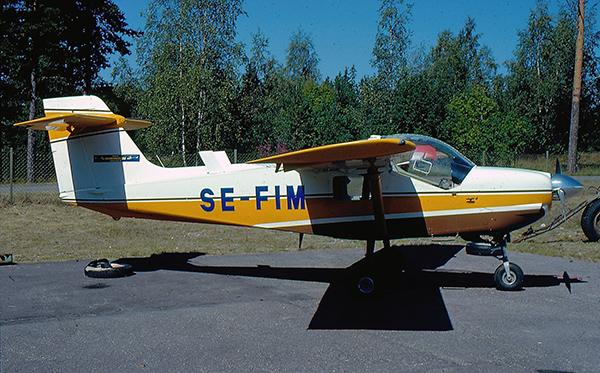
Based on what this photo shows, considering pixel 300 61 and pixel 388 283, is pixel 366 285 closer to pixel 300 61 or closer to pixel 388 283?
pixel 388 283

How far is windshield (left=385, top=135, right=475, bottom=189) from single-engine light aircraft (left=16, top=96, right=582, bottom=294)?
0.01 metres

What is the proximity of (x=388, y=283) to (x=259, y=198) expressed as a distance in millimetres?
2303

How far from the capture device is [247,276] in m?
7.89

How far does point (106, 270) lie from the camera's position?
7.68 meters

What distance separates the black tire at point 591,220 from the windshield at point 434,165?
472cm

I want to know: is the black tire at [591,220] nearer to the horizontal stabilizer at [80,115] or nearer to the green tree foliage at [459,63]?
the horizontal stabilizer at [80,115]

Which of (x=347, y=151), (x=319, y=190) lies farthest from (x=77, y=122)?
(x=347, y=151)

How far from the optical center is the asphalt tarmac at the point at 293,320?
448 centimetres

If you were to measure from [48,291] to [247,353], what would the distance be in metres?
3.71

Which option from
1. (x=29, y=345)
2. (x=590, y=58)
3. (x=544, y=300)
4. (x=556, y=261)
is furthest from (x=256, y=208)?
(x=590, y=58)

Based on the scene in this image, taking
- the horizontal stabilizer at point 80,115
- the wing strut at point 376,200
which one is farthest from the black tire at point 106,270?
the wing strut at point 376,200

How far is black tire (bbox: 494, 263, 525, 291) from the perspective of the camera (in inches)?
272

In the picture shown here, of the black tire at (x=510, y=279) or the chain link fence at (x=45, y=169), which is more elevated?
the chain link fence at (x=45, y=169)

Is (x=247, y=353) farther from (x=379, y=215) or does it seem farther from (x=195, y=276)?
(x=195, y=276)
